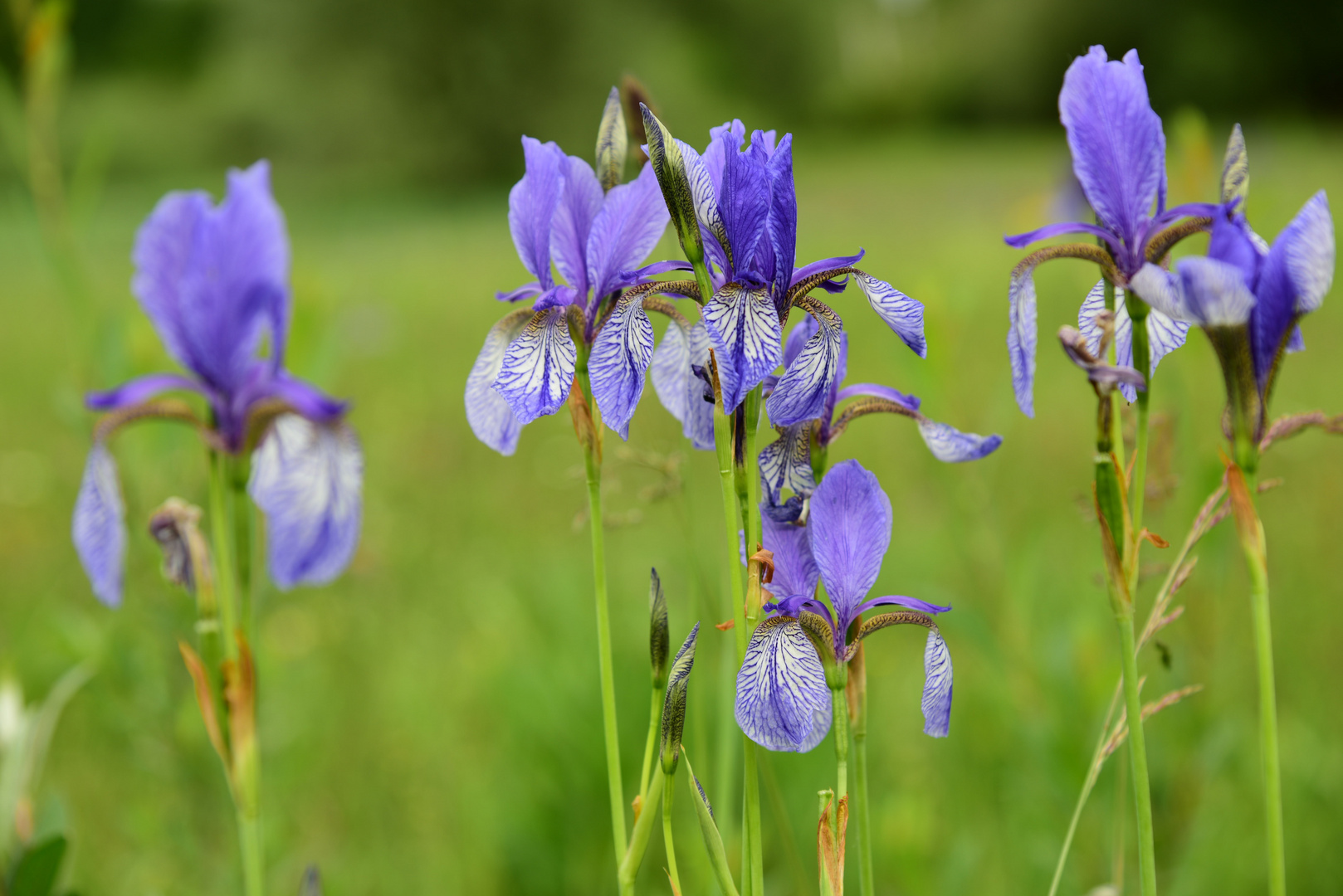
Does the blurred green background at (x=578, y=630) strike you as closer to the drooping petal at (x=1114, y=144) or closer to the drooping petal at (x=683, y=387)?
the drooping petal at (x=683, y=387)

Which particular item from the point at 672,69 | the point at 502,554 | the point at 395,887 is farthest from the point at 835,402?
the point at 672,69

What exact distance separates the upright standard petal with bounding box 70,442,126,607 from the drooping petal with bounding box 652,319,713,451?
0.29 m

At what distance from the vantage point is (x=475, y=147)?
49.3 feet

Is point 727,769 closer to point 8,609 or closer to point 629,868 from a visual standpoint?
point 629,868

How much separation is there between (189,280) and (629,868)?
0.36 metres

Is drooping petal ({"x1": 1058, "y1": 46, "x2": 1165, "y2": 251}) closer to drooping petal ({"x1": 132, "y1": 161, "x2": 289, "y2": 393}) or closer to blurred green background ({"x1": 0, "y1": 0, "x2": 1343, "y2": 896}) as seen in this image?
blurred green background ({"x1": 0, "y1": 0, "x2": 1343, "y2": 896})

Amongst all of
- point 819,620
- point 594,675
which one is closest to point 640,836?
point 819,620

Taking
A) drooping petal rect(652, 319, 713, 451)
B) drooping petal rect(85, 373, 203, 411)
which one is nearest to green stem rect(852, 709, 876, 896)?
drooping petal rect(652, 319, 713, 451)

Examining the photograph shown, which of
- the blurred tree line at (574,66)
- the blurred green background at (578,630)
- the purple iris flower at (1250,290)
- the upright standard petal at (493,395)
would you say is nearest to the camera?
the purple iris flower at (1250,290)

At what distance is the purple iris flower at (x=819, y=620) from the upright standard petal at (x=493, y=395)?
144mm

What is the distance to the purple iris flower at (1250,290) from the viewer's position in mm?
423

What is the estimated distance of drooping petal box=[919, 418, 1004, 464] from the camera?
19.5 inches

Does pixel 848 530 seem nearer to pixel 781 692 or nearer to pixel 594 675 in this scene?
pixel 781 692

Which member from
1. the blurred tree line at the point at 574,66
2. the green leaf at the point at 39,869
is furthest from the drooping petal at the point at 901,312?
the blurred tree line at the point at 574,66
